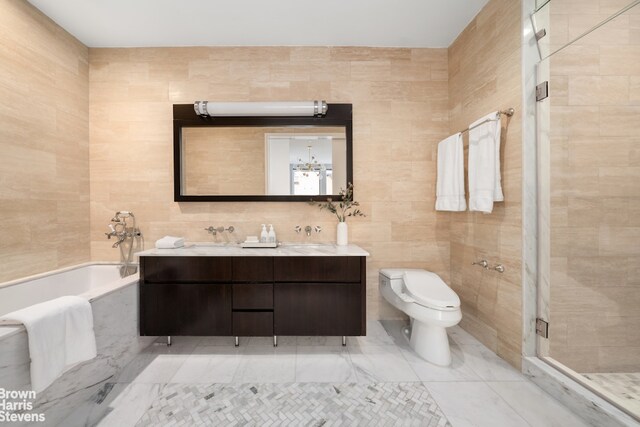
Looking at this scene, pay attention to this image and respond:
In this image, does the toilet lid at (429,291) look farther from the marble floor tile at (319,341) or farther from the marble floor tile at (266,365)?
the marble floor tile at (266,365)

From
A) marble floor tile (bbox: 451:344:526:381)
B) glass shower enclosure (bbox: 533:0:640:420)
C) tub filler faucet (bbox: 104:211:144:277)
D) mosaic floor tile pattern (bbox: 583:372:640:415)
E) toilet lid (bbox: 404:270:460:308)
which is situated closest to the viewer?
mosaic floor tile pattern (bbox: 583:372:640:415)

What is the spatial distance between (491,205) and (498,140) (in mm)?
447

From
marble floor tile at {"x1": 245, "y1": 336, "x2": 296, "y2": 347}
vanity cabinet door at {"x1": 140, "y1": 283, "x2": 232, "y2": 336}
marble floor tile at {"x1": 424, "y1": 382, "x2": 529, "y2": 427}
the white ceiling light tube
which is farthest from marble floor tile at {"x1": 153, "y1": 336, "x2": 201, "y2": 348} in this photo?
the white ceiling light tube

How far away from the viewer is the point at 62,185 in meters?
2.10

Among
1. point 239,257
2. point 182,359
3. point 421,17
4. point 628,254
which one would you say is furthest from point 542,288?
point 182,359

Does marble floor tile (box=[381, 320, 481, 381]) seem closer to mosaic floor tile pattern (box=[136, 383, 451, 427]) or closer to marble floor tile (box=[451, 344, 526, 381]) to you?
marble floor tile (box=[451, 344, 526, 381])

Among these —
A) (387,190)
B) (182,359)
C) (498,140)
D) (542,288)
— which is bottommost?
(182,359)

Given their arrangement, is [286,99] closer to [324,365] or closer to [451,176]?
[451,176]

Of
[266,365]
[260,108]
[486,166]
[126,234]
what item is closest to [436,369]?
[266,365]

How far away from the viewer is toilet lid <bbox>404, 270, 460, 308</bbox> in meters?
1.74

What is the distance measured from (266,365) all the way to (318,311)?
0.51 metres

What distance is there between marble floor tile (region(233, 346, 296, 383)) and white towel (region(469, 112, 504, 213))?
1.76m

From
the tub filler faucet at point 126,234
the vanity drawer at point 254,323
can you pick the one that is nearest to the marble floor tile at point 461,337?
the vanity drawer at point 254,323

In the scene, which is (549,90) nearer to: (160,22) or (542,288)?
(542,288)
